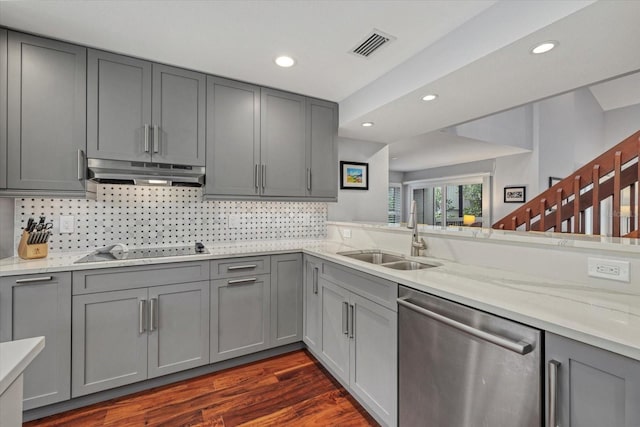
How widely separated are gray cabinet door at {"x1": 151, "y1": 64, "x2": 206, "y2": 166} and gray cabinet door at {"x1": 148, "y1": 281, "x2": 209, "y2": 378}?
40.1 inches

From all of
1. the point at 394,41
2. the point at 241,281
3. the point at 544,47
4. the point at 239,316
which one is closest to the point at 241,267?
the point at 241,281

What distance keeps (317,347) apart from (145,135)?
6.90 ft

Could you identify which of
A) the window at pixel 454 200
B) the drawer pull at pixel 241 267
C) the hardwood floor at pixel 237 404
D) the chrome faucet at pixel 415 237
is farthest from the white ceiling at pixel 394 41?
the window at pixel 454 200

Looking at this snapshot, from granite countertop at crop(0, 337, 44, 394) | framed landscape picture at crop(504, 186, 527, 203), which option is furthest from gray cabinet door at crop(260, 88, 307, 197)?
framed landscape picture at crop(504, 186, 527, 203)

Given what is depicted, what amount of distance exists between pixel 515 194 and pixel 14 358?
720cm

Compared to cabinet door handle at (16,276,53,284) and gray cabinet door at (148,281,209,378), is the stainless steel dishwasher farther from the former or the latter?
cabinet door handle at (16,276,53,284)

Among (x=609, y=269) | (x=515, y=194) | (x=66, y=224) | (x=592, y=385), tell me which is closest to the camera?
(x=592, y=385)

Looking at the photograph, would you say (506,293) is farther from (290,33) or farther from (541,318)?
(290,33)

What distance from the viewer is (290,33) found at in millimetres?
1893

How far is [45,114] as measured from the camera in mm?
1971

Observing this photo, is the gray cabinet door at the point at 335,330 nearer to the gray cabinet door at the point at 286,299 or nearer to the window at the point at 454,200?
the gray cabinet door at the point at 286,299

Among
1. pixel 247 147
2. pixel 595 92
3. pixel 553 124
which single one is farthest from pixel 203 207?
pixel 595 92

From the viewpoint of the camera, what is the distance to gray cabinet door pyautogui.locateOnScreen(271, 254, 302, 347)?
251 cm

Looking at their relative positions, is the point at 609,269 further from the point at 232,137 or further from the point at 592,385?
the point at 232,137
